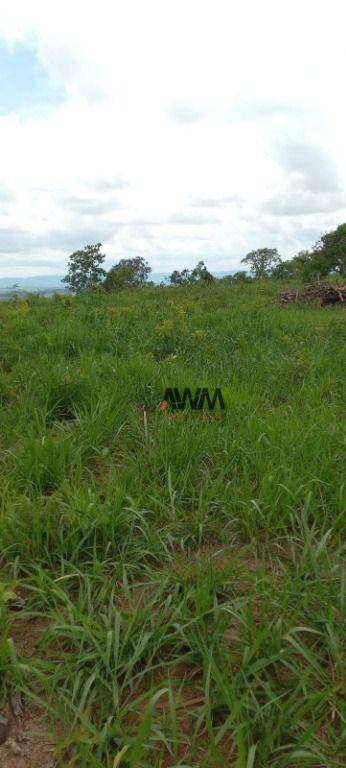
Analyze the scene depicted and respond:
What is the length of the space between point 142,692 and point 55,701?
0.89ft

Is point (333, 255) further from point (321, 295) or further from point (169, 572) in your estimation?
point (169, 572)

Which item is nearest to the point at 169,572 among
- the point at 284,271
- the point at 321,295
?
the point at 321,295

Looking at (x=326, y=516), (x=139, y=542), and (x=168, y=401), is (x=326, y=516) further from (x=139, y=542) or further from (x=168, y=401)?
(x=168, y=401)

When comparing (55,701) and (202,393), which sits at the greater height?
(202,393)

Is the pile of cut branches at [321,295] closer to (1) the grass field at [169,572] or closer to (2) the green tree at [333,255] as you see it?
(2) the green tree at [333,255]

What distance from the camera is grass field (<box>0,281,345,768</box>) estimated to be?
4.28ft

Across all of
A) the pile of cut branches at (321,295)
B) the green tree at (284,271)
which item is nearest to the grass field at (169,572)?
the pile of cut branches at (321,295)

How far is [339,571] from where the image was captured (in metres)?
1.84

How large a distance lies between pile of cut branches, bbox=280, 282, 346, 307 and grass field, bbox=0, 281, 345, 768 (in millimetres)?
5033

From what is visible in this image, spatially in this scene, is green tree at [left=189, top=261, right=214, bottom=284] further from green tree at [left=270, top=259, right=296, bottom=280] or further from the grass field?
the grass field

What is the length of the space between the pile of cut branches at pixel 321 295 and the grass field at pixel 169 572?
16.5 ft

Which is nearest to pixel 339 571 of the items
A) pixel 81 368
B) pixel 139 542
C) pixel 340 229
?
pixel 139 542

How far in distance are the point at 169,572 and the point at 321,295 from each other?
766 cm

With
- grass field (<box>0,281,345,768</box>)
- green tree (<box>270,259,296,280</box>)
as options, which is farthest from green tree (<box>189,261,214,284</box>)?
grass field (<box>0,281,345,768</box>)
